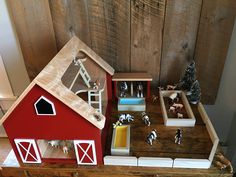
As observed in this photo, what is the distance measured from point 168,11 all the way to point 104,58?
1.16ft

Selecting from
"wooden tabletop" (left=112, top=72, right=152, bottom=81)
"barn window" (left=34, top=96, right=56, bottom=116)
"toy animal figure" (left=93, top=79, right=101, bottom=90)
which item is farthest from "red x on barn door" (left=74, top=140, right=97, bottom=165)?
"wooden tabletop" (left=112, top=72, right=152, bottom=81)

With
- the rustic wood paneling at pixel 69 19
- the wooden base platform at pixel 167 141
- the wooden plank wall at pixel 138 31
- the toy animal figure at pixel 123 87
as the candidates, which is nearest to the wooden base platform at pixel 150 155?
the wooden base platform at pixel 167 141

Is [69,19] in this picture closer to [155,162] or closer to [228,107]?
[155,162]

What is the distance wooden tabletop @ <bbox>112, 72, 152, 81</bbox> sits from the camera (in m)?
0.99

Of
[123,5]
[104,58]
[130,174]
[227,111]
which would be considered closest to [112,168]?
[130,174]

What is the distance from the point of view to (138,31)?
3.18ft

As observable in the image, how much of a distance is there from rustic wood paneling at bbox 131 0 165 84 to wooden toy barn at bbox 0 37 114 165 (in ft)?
0.92

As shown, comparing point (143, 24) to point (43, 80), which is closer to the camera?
point (43, 80)

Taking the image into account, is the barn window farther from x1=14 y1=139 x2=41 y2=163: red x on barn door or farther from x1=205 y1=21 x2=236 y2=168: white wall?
x1=205 y1=21 x2=236 y2=168: white wall

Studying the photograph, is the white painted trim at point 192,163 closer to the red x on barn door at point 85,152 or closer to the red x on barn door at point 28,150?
the red x on barn door at point 85,152

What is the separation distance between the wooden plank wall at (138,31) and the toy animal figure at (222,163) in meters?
0.41

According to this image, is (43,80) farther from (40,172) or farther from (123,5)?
(123,5)

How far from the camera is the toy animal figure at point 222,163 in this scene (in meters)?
0.72

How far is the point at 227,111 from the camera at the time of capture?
1.18 meters
